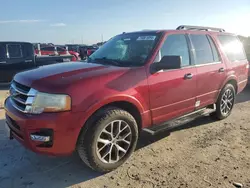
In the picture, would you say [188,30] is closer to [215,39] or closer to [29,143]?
[215,39]

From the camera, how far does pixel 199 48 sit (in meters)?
4.59

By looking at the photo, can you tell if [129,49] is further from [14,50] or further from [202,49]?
[14,50]

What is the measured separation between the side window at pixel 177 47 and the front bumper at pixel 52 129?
181cm

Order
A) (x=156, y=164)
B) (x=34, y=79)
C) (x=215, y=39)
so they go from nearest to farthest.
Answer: (x=34, y=79) → (x=156, y=164) → (x=215, y=39)

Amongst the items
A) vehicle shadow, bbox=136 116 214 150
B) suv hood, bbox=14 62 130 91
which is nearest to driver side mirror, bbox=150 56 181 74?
suv hood, bbox=14 62 130 91

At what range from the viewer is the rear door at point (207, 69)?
4480 mm

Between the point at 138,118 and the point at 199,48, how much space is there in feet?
6.24

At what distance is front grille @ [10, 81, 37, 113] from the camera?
116 inches

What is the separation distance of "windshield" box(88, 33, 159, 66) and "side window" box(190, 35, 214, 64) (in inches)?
36.0

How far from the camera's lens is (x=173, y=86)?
3.92 m

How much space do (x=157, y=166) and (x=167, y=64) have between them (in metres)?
1.42

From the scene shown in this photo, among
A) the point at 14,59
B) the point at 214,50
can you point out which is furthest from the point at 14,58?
the point at 214,50

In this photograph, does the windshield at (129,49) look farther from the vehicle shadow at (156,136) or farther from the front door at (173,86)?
the vehicle shadow at (156,136)

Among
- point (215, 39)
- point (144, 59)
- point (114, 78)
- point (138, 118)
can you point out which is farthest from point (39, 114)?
point (215, 39)
